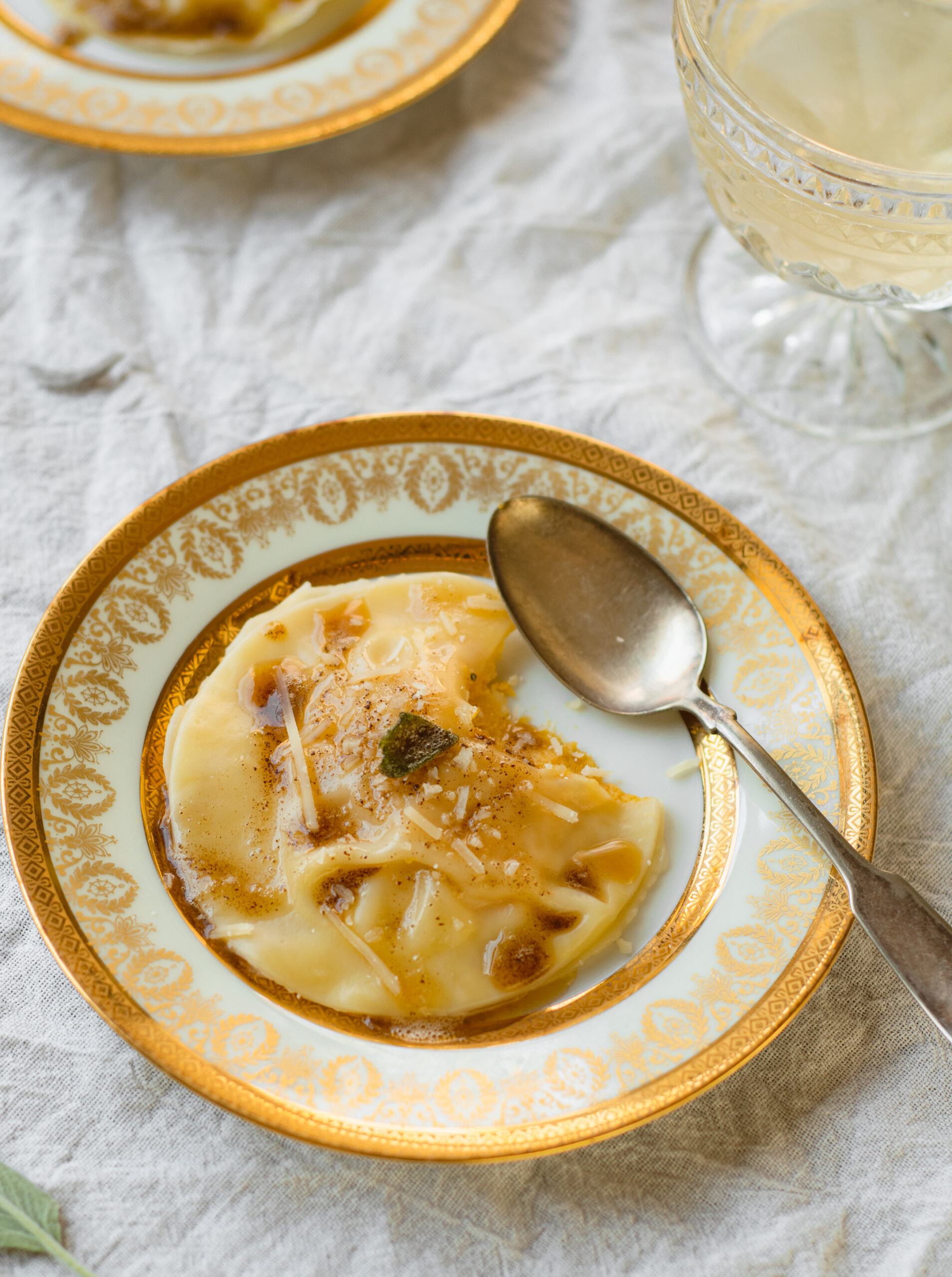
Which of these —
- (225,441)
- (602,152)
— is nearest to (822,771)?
(225,441)

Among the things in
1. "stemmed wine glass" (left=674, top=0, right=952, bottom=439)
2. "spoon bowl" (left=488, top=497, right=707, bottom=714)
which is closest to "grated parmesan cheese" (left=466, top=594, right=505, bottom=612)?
"spoon bowl" (left=488, top=497, right=707, bottom=714)

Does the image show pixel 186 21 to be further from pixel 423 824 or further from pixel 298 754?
pixel 423 824

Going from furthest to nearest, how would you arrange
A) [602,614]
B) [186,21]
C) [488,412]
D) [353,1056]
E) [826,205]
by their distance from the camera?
[186,21] → [488,412] → [602,614] → [826,205] → [353,1056]

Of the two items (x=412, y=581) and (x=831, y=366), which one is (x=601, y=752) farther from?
(x=831, y=366)

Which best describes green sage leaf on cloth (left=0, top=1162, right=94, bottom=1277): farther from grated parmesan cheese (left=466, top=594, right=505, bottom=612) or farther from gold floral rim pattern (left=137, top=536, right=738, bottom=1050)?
grated parmesan cheese (left=466, top=594, right=505, bottom=612)

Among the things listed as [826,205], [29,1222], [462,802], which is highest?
[826,205]

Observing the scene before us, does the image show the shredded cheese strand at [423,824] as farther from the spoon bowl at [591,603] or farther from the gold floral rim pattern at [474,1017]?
the spoon bowl at [591,603]

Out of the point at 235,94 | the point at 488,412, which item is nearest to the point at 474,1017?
the point at 488,412

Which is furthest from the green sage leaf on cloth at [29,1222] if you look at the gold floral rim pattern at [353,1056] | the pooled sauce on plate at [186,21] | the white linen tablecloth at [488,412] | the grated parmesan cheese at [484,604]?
the pooled sauce on plate at [186,21]
